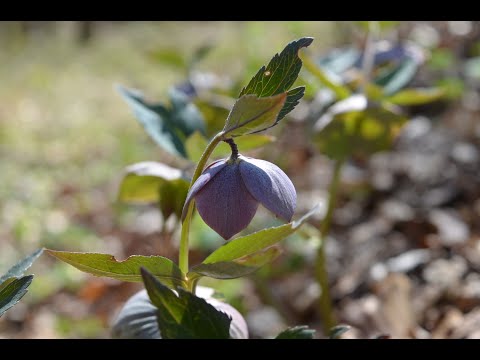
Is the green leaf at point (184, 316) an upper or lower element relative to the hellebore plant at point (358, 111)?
lower

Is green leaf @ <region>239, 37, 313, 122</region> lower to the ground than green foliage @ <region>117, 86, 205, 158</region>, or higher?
higher

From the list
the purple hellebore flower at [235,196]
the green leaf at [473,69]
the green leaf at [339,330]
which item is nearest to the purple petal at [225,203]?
the purple hellebore flower at [235,196]

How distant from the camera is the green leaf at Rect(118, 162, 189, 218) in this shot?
2.66ft

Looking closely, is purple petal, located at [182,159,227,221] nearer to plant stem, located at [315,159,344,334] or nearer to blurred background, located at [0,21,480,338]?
blurred background, located at [0,21,480,338]

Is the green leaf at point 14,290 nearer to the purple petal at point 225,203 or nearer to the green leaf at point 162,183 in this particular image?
the purple petal at point 225,203

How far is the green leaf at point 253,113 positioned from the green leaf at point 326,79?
1.47 ft

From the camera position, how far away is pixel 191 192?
0.52 metres

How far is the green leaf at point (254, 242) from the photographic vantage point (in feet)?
1.67

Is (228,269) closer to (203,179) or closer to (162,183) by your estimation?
(203,179)

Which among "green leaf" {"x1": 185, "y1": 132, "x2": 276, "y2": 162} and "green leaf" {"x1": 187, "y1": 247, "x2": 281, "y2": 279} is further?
"green leaf" {"x1": 185, "y1": 132, "x2": 276, "y2": 162}

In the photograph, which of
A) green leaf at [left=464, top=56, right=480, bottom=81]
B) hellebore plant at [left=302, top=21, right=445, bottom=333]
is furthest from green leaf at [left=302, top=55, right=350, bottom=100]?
green leaf at [left=464, top=56, right=480, bottom=81]
